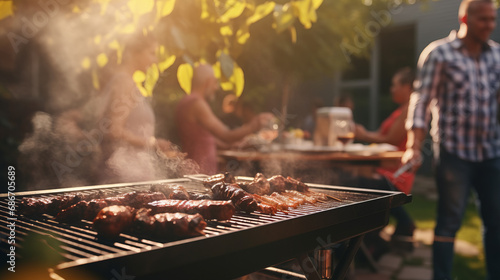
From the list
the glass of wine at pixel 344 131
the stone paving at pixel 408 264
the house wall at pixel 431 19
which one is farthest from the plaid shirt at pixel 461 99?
the house wall at pixel 431 19

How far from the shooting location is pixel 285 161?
16.8ft

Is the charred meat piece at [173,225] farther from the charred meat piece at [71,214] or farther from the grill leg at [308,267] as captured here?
the grill leg at [308,267]

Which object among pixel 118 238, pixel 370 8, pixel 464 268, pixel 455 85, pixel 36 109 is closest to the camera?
pixel 118 238

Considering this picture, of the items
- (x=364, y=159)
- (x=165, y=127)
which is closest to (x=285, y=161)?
(x=364, y=159)

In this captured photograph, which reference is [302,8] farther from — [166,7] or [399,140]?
[399,140]

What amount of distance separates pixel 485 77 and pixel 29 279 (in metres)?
→ 3.72

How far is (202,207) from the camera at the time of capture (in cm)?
179

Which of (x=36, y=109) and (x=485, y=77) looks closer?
(x=485, y=77)

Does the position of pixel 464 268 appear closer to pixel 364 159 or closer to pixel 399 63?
pixel 364 159

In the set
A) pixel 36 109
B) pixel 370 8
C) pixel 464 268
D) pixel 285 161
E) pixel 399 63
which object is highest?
pixel 370 8

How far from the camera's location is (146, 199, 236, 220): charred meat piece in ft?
5.76

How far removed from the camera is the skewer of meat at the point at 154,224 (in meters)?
1.51

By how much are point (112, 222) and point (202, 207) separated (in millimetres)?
Answer: 408

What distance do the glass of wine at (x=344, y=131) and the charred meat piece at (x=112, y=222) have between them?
4177mm
